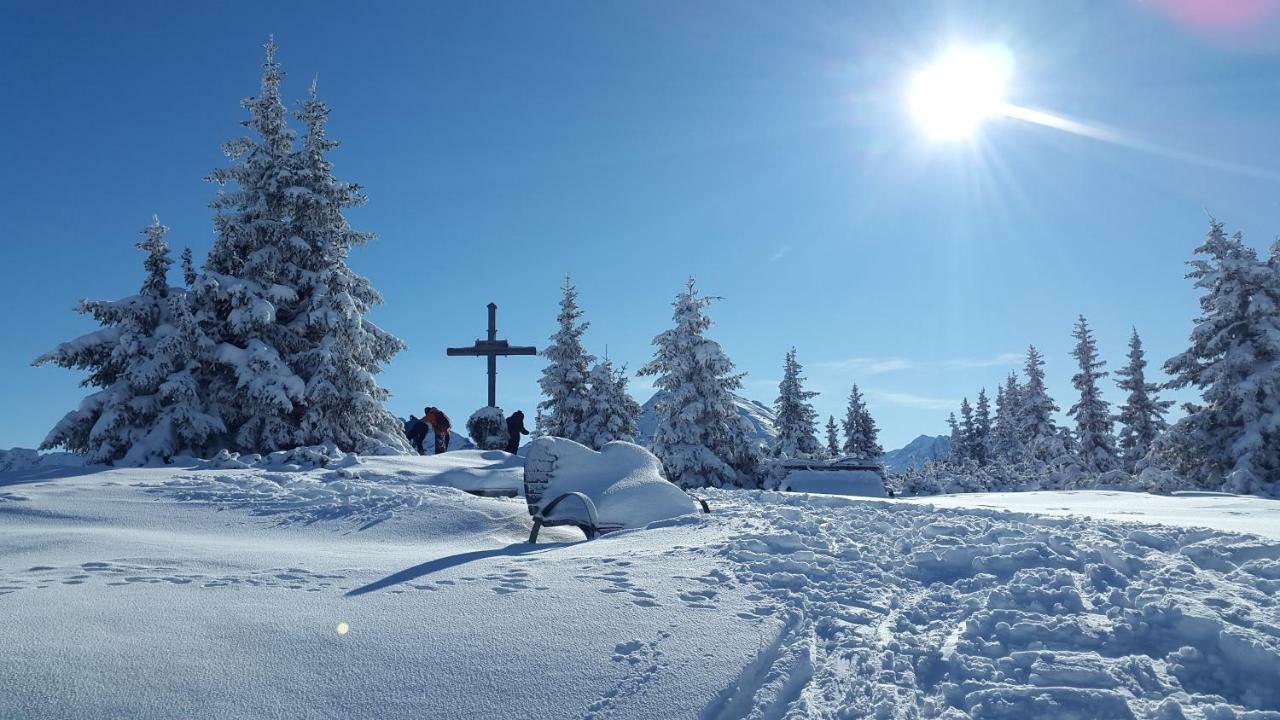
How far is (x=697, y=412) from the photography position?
68.5 ft

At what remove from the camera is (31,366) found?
1164 cm

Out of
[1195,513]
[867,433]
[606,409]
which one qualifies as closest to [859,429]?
[867,433]

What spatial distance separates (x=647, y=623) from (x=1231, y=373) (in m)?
20.2

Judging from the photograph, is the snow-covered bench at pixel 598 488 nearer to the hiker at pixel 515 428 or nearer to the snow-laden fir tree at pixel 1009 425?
the hiker at pixel 515 428

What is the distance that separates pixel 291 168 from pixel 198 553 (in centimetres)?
1288

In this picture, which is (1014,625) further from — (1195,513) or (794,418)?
(794,418)

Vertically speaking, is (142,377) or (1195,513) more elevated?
(142,377)

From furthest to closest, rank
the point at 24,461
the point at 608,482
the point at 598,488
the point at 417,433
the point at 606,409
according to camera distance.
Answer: the point at 606,409 < the point at 417,433 < the point at 24,461 < the point at 608,482 < the point at 598,488

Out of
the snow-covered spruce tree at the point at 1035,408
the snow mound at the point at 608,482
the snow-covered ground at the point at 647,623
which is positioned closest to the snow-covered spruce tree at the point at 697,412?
the snow mound at the point at 608,482

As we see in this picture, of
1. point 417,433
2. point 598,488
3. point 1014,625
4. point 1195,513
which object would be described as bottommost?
point 1014,625

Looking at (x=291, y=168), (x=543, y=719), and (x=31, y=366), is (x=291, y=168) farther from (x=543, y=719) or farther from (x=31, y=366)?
(x=543, y=719)

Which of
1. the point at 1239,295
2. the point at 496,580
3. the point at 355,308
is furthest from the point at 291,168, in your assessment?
the point at 1239,295

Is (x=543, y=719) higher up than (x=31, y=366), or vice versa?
(x=31, y=366)

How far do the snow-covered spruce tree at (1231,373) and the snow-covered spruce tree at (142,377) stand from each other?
924 inches
